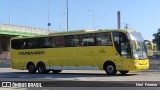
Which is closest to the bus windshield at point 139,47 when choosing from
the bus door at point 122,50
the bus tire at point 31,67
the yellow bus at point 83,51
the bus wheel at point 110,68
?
the yellow bus at point 83,51

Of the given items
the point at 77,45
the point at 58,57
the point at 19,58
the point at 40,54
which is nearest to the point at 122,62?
the point at 77,45

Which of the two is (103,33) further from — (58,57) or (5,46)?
(5,46)

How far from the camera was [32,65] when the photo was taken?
3262cm

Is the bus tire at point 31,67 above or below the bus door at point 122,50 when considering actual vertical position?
below

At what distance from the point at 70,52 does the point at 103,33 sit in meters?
3.62

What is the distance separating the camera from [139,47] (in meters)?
25.9

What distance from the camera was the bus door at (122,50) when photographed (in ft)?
83.7

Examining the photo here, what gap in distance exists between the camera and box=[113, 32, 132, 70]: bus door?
25.5 meters

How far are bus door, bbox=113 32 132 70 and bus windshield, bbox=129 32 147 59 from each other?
14.6 inches

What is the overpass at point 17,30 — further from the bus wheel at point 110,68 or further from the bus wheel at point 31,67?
the bus wheel at point 110,68

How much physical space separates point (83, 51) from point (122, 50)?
11.7ft

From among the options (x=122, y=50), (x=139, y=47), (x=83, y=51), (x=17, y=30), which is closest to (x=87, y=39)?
(x=83, y=51)

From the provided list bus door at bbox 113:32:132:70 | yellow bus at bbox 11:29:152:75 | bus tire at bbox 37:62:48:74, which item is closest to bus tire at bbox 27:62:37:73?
yellow bus at bbox 11:29:152:75

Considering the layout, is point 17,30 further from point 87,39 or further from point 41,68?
point 87,39
